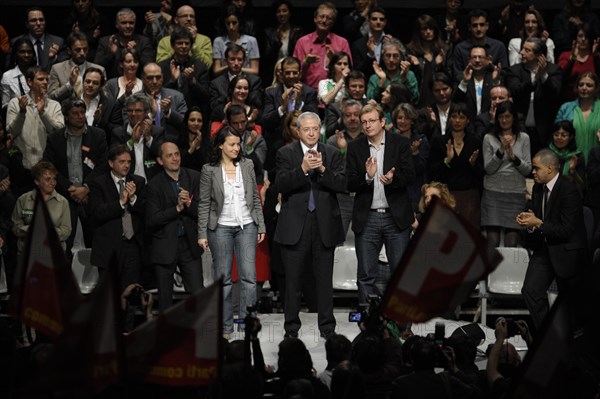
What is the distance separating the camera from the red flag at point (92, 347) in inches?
228

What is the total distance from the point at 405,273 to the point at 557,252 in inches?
170

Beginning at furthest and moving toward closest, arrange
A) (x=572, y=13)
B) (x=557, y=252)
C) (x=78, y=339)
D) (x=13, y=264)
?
(x=572, y=13)
(x=13, y=264)
(x=557, y=252)
(x=78, y=339)

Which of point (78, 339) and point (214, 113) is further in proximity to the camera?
point (214, 113)

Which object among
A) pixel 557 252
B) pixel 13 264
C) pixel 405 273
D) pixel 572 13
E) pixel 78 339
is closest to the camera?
pixel 78 339

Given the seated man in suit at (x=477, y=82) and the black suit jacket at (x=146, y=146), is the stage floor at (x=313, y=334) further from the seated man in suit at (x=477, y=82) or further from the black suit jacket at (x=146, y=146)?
the seated man in suit at (x=477, y=82)

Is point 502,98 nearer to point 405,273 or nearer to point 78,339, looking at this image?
point 405,273

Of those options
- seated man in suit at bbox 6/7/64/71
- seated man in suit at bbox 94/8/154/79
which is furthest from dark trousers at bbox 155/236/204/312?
seated man in suit at bbox 6/7/64/71

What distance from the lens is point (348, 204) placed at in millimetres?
12555

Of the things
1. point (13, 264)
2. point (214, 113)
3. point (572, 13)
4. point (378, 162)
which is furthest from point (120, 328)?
point (572, 13)

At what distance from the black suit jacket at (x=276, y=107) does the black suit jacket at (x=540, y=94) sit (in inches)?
91.6

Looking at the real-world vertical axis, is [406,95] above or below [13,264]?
above

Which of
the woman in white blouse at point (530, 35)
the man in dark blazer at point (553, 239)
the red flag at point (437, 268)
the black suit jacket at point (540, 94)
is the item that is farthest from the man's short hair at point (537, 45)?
the red flag at point (437, 268)

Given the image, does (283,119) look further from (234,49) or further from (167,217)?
(167,217)

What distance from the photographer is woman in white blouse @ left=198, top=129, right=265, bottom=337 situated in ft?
36.8
